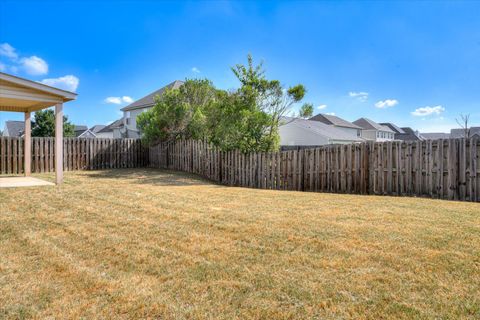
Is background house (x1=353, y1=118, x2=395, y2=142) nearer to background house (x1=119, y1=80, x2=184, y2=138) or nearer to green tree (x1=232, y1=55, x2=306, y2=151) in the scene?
background house (x1=119, y1=80, x2=184, y2=138)

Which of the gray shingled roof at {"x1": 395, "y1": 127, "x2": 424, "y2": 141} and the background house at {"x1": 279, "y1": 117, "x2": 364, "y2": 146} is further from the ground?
the gray shingled roof at {"x1": 395, "y1": 127, "x2": 424, "y2": 141}

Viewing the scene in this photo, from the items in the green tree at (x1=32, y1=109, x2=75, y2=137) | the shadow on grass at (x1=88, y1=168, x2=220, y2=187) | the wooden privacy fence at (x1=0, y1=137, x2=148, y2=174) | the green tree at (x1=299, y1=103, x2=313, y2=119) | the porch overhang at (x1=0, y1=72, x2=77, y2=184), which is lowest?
the shadow on grass at (x1=88, y1=168, x2=220, y2=187)

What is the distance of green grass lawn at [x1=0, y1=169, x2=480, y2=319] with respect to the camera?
263cm

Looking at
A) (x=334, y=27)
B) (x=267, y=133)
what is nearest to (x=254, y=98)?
(x=267, y=133)

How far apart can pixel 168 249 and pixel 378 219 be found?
3673mm

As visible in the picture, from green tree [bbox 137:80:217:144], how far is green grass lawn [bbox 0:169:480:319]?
940cm

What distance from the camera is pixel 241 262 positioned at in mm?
3559

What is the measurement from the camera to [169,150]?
54.2 feet

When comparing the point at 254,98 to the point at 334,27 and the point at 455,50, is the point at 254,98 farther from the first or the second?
the point at 455,50

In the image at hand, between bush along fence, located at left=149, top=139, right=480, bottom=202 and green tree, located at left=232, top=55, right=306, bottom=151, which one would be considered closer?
bush along fence, located at left=149, top=139, right=480, bottom=202

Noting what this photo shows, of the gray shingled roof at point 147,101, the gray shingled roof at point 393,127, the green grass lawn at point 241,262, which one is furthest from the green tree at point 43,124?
the gray shingled roof at point 393,127

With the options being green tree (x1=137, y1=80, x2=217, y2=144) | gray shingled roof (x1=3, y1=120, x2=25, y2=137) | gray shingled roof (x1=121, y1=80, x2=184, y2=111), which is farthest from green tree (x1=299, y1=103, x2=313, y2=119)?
gray shingled roof (x1=3, y1=120, x2=25, y2=137)

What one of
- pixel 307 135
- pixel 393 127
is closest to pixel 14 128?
pixel 307 135

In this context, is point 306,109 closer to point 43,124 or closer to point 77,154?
point 77,154
